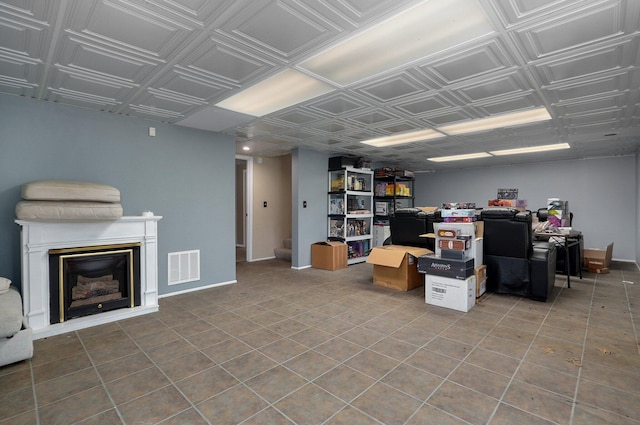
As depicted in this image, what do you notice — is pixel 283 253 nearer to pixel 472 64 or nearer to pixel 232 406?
pixel 232 406

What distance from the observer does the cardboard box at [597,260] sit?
212 inches

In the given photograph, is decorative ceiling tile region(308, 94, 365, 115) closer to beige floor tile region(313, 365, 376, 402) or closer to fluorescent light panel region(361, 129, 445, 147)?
fluorescent light panel region(361, 129, 445, 147)

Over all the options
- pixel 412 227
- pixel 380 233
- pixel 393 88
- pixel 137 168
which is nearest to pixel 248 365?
pixel 393 88

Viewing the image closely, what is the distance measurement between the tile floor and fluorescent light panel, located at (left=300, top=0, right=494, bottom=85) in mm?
2440

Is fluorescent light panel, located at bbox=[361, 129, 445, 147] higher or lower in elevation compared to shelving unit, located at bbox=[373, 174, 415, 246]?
higher

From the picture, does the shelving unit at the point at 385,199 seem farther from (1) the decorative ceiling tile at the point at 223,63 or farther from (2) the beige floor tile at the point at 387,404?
(2) the beige floor tile at the point at 387,404

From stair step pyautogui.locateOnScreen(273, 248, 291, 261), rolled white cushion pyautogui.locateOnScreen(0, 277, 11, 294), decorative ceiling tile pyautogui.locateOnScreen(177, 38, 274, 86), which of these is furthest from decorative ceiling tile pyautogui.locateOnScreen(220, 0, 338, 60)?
stair step pyautogui.locateOnScreen(273, 248, 291, 261)

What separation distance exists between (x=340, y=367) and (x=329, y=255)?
140 inches

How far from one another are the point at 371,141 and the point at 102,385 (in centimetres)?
486

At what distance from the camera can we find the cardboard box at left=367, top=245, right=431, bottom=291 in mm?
4410

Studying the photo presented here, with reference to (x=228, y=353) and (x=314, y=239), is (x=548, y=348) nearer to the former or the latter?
(x=228, y=353)

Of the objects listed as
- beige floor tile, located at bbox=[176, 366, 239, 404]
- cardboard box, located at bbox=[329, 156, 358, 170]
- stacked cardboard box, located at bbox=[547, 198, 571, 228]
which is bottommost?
beige floor tile, located at bbox=[176, 366, 239, 404]

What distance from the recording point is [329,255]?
230 inches

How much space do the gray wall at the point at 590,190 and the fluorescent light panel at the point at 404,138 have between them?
14.0 ft
